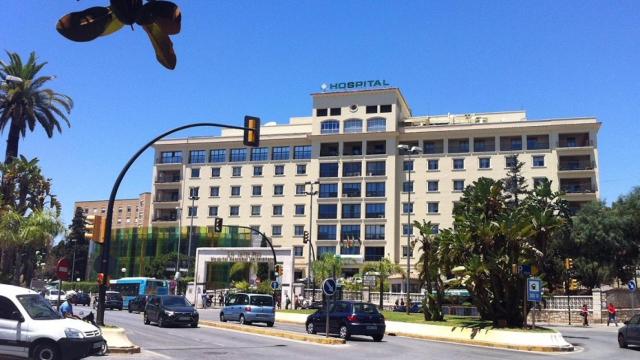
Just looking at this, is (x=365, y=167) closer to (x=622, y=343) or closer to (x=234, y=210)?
(x=234, y=210)

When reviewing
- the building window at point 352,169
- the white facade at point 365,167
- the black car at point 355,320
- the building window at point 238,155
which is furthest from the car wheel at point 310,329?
the building window at point 238,155

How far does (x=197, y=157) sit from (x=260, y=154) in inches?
409

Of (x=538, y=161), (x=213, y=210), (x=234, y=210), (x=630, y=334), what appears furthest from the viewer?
(x=213, y=210)

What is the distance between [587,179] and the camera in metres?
77.1

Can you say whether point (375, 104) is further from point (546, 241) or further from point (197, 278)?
point (546, 241)

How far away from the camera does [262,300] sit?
33125 mm

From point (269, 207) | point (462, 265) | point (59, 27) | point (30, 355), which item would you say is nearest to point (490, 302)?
point (462, 265)

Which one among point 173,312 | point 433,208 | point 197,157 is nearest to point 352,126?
point 433,208

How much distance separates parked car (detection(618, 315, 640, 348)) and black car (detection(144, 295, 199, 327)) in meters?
18.8

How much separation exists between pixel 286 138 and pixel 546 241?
64.5m

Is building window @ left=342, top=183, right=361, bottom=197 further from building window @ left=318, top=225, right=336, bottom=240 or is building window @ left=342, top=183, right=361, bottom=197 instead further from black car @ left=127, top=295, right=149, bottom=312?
black car @ left=127, top=295, right=149, bottom=312

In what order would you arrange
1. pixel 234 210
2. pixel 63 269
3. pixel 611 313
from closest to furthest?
1. pixel 63 269
2. pixel 611 313
3. pixel 234 210

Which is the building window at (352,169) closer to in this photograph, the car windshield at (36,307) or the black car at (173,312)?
the black car at (173,312)

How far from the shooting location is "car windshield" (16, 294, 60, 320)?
13.2m
